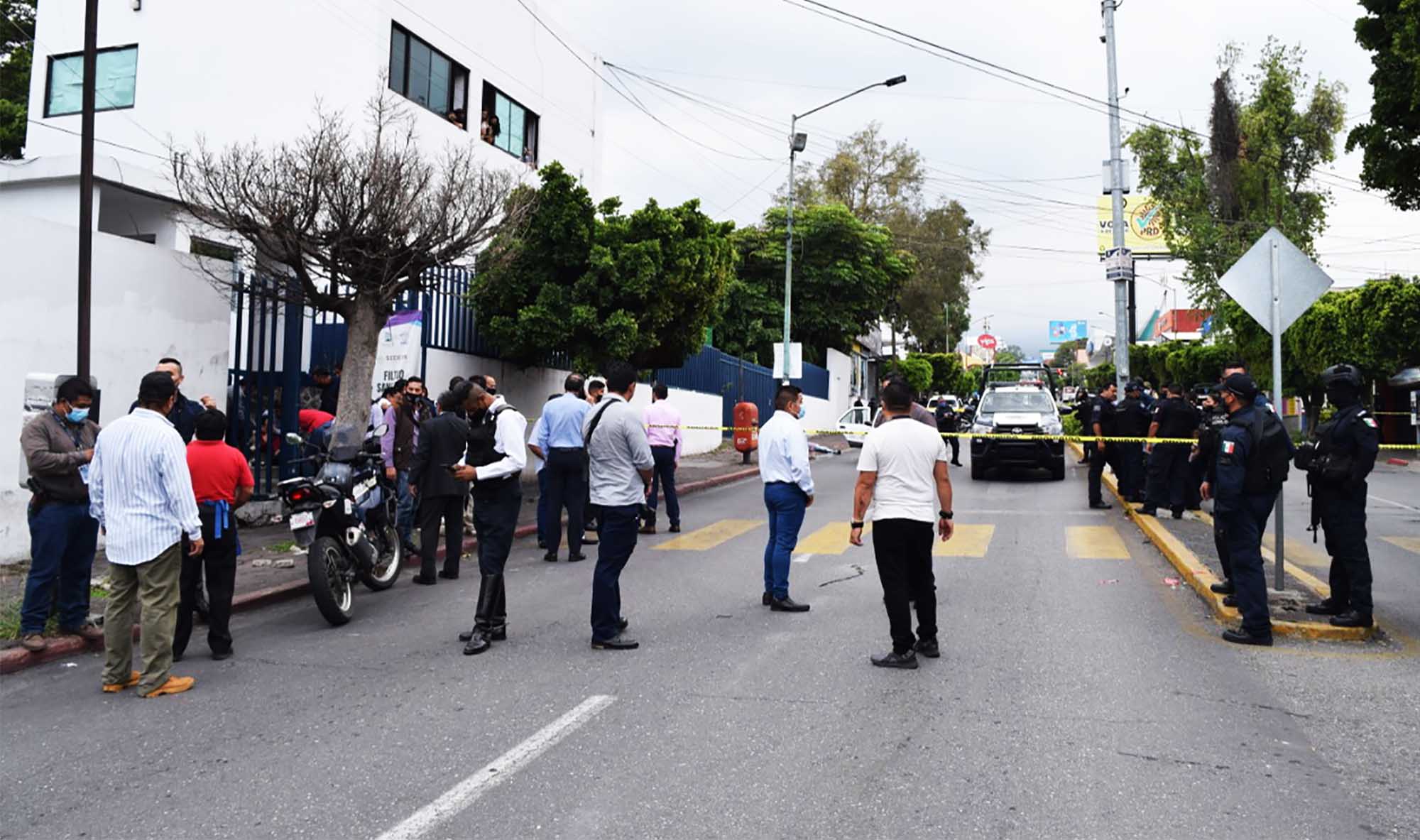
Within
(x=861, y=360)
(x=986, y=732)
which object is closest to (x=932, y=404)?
(x=986, y=732)

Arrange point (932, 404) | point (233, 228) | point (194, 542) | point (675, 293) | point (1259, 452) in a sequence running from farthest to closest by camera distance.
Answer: point (932, 404) → point (675, 293) → point (233, 228) → point (1259, 452) → point (194, 542)

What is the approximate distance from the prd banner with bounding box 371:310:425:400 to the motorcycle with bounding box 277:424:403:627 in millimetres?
4315

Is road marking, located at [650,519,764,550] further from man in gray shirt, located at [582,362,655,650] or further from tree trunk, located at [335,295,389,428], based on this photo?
man in gray shirt, located at [582,362,655,650]

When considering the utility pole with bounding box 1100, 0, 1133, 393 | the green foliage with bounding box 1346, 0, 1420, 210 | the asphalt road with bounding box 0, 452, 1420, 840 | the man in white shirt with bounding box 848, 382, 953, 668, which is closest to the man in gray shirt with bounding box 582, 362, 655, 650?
the asphalt road with bounding box 0, 452, 1420, 840

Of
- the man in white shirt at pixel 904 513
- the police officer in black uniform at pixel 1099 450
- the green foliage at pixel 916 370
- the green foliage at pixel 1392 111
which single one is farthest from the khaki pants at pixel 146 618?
the green foliage at pixel 916 370

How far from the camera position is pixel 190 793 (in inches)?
171

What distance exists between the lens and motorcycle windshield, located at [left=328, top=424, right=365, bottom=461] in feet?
27.9

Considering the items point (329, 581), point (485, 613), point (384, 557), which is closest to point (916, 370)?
point (384, 557)

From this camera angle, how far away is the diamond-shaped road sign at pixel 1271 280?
27.9ft

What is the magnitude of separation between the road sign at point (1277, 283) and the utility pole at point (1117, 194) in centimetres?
1287

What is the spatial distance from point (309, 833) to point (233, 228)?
8891mm

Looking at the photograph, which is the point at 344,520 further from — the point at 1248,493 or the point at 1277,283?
the point at 1277,283

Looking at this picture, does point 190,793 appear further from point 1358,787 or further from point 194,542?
point 1358,787

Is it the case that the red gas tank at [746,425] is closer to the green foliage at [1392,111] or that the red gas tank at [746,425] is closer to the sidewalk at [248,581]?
the sidewalk at [248,581]
